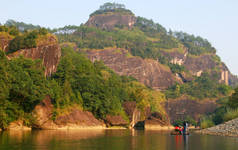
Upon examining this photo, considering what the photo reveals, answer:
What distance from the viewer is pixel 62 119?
69812 millimetres

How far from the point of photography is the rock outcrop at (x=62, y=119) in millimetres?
64688

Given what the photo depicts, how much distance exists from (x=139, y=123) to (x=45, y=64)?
1763 inches

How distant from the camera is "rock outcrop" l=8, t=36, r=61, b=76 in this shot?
71.6 metres

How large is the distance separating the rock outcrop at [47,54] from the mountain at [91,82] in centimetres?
19

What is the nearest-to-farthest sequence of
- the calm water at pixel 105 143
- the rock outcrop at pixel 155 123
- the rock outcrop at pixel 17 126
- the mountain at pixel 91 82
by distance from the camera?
the calm water at pixel 105 143
the rock outcrop at pixel 17 126
the mountain at pixel 91 82
the rock outcrop at pixel 155 123

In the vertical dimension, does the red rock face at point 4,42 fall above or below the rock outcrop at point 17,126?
above

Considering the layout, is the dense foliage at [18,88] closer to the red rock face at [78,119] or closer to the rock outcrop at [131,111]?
the red rock face at [78,119]

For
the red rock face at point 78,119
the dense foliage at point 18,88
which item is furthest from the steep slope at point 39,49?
the red rock face at point 78,119

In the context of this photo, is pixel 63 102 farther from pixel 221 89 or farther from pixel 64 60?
pixel 221 89

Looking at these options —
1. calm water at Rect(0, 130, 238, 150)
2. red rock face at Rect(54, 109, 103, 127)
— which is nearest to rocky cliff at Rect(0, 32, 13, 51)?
red rock face at Rect(54, 109, 103, 127)

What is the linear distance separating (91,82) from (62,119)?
16802mm

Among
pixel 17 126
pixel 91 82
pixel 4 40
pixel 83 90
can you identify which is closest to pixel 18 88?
pixel 17 126

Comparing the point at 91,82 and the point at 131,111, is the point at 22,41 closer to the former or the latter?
the point at 91,82

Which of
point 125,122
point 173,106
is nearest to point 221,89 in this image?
point 173,106
